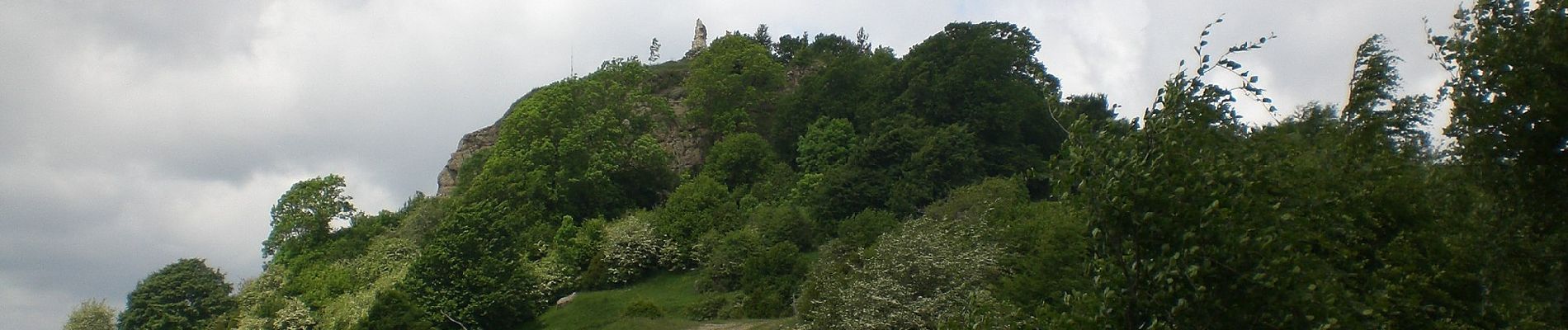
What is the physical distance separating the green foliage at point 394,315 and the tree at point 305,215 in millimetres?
22151

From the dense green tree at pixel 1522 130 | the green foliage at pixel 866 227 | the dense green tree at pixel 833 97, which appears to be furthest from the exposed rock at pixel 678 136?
the dense green tree at pixel 1522 130

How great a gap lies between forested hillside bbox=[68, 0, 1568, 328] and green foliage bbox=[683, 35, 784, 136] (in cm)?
22

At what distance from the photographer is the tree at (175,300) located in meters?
74.2

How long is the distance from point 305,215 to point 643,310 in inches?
1272

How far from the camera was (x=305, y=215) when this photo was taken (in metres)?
75.9

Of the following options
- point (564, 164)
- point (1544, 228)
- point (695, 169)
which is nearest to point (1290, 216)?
point (1544, 228)

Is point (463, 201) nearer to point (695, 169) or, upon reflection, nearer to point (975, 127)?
point (695, 169)

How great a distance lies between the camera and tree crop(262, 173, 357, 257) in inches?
2958

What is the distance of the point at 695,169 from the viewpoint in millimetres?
84188

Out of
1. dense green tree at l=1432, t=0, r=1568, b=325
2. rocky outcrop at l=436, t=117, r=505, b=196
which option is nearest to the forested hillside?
dense green tree at l=1432, t=0, r=1568, b=325

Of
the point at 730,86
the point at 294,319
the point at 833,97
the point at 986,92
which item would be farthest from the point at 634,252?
the point at 730,86

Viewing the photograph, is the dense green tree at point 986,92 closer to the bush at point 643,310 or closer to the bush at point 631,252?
the bush at point 631,252

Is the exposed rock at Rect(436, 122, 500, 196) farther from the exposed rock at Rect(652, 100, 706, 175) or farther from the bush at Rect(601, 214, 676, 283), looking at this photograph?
the bush at Rect(601, 214, 676, 283)

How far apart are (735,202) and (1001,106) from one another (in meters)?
14.8
